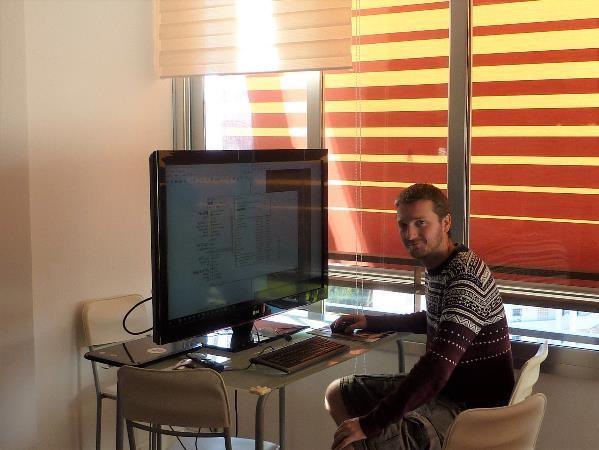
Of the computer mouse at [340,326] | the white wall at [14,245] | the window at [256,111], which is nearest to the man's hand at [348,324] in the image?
the computer mouse at [340,326]

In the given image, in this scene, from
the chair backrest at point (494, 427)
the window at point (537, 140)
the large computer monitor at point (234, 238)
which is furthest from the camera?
the window at point (537, 140)

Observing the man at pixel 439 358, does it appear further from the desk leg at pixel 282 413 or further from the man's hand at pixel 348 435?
the desk leg at pixel 282 413

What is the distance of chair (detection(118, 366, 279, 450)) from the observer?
6.96 ft

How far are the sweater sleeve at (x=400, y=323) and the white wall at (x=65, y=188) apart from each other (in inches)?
43.6

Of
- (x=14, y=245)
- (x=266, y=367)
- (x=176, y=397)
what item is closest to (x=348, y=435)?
(x=266, y=367)

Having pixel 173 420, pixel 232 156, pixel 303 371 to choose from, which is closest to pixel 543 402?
pixel 303 371

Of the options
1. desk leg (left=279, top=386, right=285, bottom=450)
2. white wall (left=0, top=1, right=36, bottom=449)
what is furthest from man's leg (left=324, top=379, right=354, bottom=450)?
white wall (left=0, top=1, right=36, bottom=449)

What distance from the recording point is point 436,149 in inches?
120

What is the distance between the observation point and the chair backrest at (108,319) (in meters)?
3.10

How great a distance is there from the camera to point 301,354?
2.48 m

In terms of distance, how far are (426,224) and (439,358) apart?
43 centimetres

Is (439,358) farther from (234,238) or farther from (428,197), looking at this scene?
(234,238)

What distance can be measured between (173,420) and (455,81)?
1.58 m

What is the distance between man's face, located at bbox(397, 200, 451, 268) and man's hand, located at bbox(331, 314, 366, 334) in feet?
1.37
